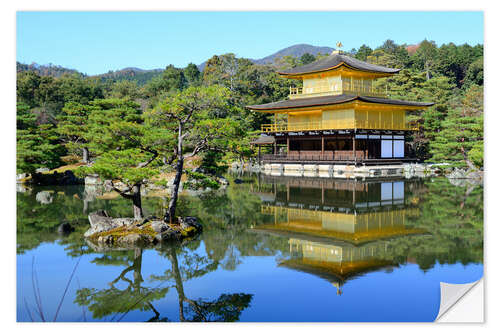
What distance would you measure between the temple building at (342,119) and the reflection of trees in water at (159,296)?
1870 cm

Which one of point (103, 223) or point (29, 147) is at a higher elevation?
point (29, 147)

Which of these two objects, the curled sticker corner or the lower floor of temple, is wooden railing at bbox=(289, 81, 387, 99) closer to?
the lower floor of temple

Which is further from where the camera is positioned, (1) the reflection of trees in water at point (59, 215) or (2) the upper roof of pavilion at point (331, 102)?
(2) the upper roof of pavilion at point (331, 102)

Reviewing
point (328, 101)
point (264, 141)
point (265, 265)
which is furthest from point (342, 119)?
point (265, 265)

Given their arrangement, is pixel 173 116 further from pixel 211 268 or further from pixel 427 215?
pixel 427 215

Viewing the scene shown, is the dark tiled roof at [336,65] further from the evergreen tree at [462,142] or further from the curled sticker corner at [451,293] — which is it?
the curled sticker corner at [451,293]

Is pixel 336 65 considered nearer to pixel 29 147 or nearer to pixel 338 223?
pixel 29 147

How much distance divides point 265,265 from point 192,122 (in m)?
4.00

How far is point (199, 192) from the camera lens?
17688mm

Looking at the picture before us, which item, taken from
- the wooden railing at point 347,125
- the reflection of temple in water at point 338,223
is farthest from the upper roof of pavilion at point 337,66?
the reflection of temple in water at point 338,223

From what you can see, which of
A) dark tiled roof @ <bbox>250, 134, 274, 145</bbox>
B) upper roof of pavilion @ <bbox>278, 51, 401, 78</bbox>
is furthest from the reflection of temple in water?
dark tiled roof @ <bbox>250, 134, 274, 145</bbox>

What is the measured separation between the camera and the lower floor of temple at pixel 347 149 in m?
26.5

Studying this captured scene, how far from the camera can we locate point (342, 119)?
27.3 meters
